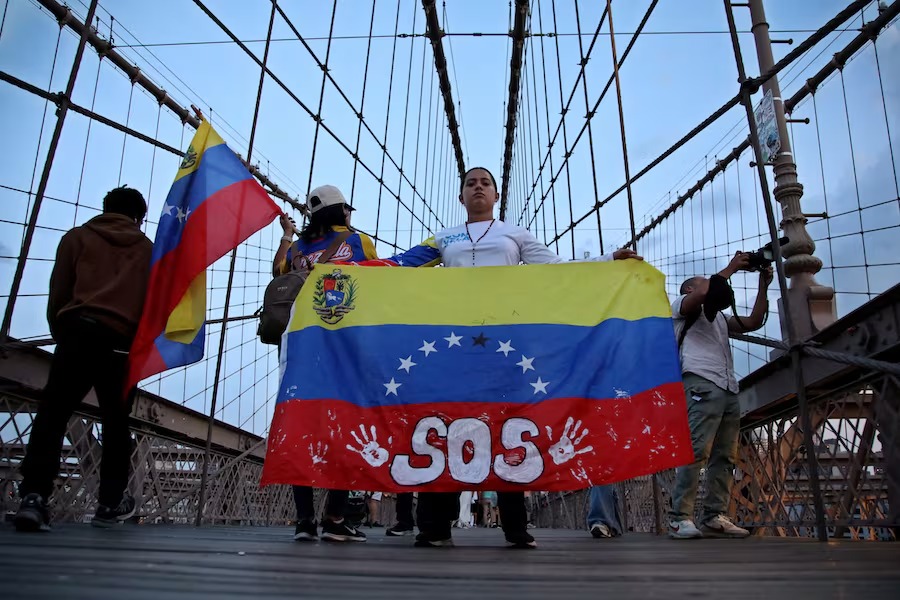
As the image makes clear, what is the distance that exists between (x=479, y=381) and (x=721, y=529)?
989mm

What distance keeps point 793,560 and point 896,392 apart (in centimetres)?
124

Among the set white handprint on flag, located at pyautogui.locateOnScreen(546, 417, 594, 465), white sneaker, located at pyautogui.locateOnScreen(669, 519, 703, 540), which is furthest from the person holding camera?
white handprint on flag, located at pyautogui.locateOnScreen(546, 417, 594, 465)

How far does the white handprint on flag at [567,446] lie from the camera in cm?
169

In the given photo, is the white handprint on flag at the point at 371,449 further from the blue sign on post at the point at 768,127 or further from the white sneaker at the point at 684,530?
the blue sign on post at the point at 768,127

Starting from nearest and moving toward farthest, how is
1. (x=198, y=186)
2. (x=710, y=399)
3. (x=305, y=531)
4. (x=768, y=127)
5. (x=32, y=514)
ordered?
(x=32, y=514), (x=305, y=531), (x=710, y=399), (x=198, y=186), (x=768, y=127)

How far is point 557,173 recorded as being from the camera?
9.14 meters

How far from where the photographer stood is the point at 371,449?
173cm

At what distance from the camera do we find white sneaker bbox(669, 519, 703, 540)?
2131mm

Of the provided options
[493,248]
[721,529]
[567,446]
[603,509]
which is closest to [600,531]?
[603,509]

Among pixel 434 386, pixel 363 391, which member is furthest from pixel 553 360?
pixel 363 391

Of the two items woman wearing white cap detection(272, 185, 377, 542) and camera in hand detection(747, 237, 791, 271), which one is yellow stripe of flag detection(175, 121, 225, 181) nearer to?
woman wearing white cap detection(272, 185, 377, 542)

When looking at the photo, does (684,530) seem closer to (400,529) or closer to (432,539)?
(432,539)

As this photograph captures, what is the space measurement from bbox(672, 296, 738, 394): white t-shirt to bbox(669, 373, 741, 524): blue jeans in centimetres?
2

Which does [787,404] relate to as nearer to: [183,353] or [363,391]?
[363,391]
